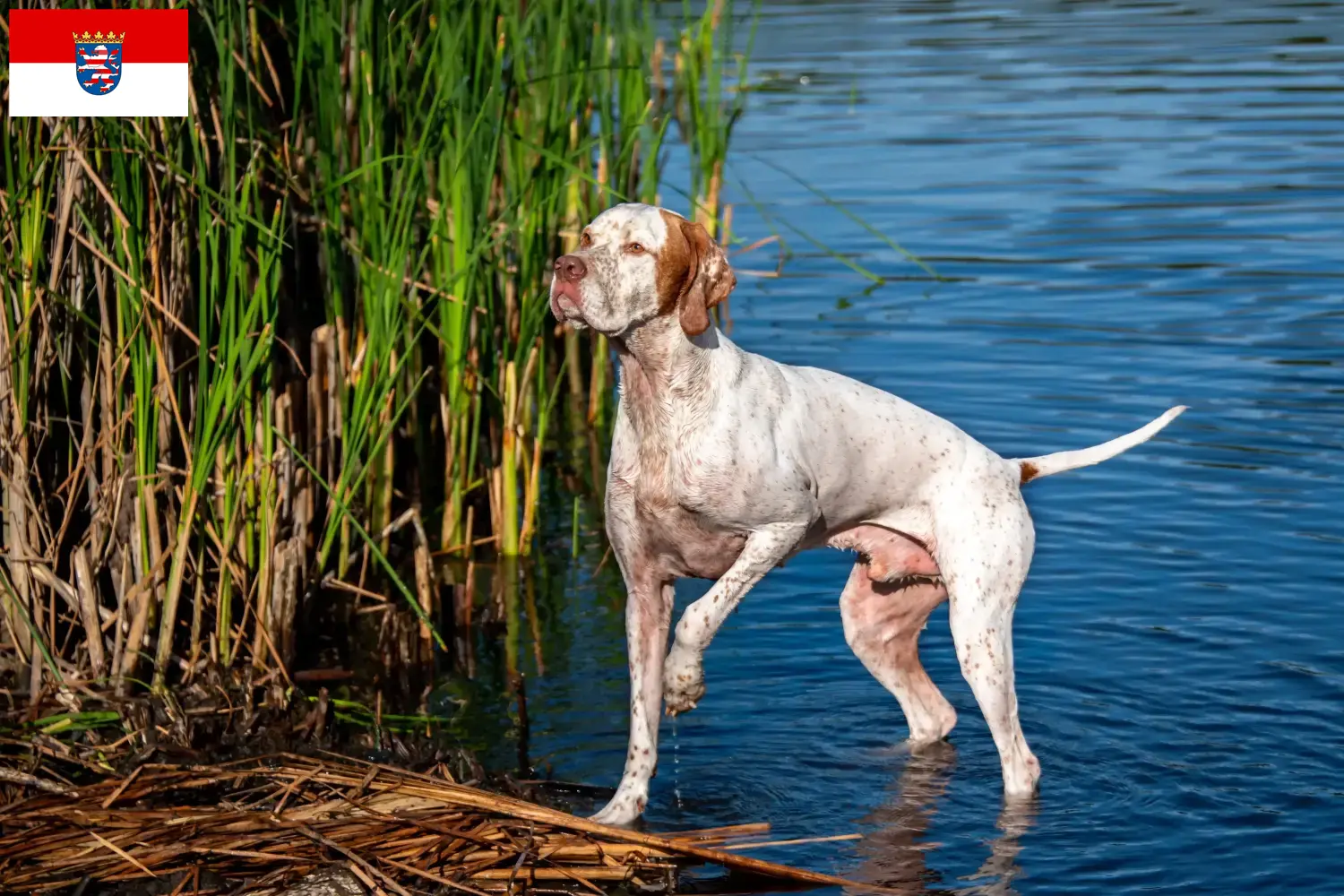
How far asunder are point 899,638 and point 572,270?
1811mm

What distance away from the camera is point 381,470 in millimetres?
7211

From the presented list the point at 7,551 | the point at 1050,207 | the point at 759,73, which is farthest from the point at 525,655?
the point at 759,73

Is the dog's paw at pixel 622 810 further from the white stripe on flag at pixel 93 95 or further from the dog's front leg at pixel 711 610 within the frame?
the white stripe on flag at pixel 93 95

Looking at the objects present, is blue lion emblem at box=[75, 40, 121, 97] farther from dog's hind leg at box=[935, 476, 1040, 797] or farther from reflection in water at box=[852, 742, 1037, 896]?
reflection in water at box=[852, 742, 1037, 896]

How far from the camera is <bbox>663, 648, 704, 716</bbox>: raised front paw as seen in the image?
5.19 meters

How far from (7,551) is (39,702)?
466 mm

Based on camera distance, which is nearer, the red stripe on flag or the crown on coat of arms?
the red stripe on flag

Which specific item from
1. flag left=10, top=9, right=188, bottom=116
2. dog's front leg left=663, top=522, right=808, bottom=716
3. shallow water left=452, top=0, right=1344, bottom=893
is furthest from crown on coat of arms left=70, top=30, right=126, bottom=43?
shallow water left=452, top=0, right=1344, bottom=893

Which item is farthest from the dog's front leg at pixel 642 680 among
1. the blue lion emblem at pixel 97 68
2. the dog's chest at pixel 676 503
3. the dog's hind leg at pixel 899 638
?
the blue lion emblem at pixel 97 68

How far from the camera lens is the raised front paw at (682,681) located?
5.19 m

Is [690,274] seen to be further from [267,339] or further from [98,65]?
[98,65]

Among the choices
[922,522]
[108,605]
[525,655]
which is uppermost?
[922,522]

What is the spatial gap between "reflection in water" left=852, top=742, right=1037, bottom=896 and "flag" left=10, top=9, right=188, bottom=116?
9.35 feet

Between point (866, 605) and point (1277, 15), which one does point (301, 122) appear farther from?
point (1277, 15)
